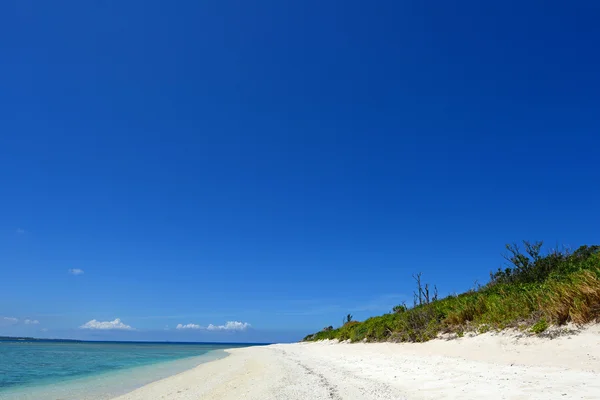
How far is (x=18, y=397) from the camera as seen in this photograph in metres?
13.2

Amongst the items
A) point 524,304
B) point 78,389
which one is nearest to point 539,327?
point 524,304

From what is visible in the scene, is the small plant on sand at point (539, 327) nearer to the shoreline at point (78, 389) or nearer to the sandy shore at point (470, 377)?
the sandy shore at point (470, 377)

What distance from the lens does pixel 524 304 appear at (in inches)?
505

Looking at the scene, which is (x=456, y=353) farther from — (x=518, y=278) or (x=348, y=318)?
(x=348, y=318)

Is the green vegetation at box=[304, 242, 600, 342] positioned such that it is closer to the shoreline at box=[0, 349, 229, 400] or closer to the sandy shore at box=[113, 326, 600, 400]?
the sandy shore at box=[113, 326, 600, 400]

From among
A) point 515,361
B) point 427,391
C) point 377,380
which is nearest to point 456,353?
point 515,361

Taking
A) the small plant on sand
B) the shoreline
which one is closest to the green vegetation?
the small plant on sand

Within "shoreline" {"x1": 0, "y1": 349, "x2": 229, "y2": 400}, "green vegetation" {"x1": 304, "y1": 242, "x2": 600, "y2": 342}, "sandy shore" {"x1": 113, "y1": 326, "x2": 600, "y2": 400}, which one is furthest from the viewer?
"shoreline" {"x1": 0, "y1": 349, "x2": 229, "y2": 400}

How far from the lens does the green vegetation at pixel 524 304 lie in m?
10.6

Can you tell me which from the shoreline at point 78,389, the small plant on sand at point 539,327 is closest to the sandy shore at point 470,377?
the small plant on sand at point 539,327

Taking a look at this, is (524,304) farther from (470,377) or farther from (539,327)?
(470,377)

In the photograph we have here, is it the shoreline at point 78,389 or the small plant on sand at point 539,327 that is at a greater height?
the small plant on sand at point 539,327

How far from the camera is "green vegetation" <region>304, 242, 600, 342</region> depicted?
10.6 metres

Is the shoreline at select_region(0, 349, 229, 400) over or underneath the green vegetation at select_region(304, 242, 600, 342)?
underneath
